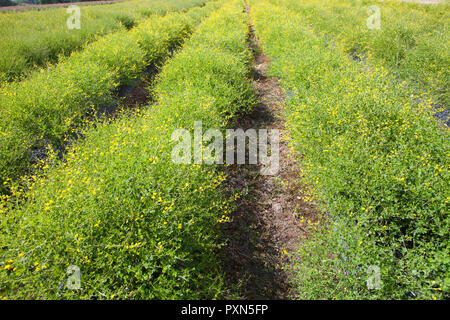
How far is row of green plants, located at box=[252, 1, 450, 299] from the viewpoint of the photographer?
2.16 meters

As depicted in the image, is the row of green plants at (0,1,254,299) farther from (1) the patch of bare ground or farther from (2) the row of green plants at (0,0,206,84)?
(2) the row of green plants at (0,0,206,84)

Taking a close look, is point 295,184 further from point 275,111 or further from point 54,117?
point 54,117

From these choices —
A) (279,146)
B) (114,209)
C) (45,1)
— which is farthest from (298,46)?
(45,1)

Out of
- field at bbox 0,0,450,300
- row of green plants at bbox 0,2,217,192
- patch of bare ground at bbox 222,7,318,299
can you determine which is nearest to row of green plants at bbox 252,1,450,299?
field at bbox 0,0,450,300

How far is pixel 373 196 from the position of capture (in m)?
2.80

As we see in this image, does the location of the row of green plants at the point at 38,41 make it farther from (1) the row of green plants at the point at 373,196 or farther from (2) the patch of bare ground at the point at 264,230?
(1) the row of green plants at the point at 373,196

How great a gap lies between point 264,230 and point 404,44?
8.98 m

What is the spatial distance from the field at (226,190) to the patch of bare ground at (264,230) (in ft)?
0.07

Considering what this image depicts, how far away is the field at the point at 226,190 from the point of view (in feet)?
7.02

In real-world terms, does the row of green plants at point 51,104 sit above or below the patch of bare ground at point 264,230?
above

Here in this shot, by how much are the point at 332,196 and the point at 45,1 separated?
47.5m

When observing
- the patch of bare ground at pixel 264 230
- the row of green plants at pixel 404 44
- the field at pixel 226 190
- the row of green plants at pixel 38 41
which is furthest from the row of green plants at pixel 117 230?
the row of green plants at pixel 38 41

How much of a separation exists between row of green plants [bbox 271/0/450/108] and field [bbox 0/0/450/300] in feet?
0.40

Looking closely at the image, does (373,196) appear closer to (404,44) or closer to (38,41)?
(404,44)
